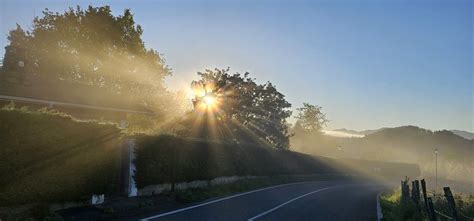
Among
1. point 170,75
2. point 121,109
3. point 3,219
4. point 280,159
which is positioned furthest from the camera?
point 170,75

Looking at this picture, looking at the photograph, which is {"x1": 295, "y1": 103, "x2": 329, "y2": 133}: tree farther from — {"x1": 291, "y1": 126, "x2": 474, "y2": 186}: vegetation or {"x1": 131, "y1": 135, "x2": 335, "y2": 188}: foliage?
{"x1": 131, "y1": 135, "x2": 335, "y2": 188}: foliage

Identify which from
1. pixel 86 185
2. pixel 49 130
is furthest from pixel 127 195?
pixel 49 130

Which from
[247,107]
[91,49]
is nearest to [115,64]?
[91,49]

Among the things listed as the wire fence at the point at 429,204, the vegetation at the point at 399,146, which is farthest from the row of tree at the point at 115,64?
the vegetation at the point at 399,146

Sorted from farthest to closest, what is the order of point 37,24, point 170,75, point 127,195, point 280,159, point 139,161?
point 170,75
point 37,24
point 280,159
point 139,161
point 127,195

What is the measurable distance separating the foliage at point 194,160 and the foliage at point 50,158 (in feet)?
7.49

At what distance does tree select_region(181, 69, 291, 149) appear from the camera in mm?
52344

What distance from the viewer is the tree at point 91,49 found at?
1762 inches

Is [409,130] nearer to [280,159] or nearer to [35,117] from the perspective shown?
[280,159]

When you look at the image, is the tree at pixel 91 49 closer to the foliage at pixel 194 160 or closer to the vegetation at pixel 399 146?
the foliage at pixel 194 160

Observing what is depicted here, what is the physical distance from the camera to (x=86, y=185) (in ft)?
42.8

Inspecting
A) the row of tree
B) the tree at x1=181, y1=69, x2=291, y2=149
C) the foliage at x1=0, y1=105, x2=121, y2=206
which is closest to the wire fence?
the foliage at x1=0, y1=105, x2=121, y2=206

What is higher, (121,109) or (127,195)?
(121,109)

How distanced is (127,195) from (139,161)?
161cm
